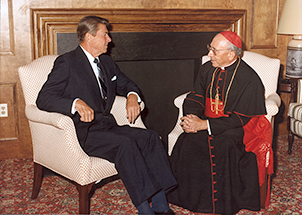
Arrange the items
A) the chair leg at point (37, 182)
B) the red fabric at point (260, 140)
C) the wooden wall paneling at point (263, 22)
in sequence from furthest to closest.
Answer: the wooden wall paneling at point (263, 22)
the chair leg at point (37, 182)
the red fabric at point (260, 140)

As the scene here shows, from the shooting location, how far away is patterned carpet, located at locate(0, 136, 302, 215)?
267 centimetres

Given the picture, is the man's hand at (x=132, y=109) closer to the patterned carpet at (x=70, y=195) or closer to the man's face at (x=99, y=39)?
the man's face at (x=99, y=39)

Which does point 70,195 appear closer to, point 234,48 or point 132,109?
point 132,109

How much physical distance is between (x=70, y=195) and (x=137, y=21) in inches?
70.0

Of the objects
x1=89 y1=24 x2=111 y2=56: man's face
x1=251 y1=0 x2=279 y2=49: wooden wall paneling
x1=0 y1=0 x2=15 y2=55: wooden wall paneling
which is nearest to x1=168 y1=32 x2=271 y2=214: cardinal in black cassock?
x1=89 y1=24 x2=111 y2=56: man's face

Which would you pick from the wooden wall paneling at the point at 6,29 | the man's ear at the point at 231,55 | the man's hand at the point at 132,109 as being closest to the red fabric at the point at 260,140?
the man's ear at the point at 231,55

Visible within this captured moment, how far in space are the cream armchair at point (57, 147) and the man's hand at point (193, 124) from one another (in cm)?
48

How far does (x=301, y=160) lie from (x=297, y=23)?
1443 mm

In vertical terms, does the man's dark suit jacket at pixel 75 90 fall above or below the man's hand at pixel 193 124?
above

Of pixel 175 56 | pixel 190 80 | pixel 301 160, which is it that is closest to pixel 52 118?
pixel 175 56

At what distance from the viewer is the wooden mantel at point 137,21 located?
3.29m

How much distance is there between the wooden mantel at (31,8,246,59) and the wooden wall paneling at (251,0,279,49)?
142mm

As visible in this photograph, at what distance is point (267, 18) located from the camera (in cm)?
396

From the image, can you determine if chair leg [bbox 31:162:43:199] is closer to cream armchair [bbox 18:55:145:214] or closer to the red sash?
cream armchair [bbox 18:55:145:214]
